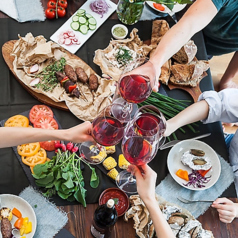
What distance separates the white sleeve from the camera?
1924mm

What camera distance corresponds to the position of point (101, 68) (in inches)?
82.8

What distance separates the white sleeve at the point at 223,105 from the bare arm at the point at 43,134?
2.45 feet

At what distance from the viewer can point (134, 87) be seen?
1.62m

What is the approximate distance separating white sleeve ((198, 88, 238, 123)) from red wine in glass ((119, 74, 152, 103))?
0.48m

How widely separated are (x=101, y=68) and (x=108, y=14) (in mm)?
432

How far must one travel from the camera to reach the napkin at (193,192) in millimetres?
1786

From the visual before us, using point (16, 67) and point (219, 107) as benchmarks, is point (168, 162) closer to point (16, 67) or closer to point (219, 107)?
point (219, 107)

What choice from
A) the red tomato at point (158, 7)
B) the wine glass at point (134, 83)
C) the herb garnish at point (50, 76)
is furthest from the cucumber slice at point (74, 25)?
the wine glass at point (134, 83)

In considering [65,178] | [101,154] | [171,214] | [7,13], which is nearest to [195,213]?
[171,214]

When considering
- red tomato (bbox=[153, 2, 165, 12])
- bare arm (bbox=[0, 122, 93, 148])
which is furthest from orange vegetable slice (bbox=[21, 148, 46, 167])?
red tomato (bbox=[153, 2, 165, 12])

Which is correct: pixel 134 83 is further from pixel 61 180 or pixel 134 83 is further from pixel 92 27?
pixel 92 27

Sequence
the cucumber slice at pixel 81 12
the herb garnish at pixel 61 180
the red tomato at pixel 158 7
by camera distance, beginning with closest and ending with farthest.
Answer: the herb garnish at pixel 61 180 → the cucumber slice at pixel 81 12 → the red tomato at pixel 158 7

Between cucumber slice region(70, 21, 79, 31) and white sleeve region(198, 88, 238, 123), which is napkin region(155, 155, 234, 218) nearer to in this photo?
white sleeve region(198, 88, 238, 123)

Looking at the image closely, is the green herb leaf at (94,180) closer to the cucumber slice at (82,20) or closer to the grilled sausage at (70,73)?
the grilled sausage at (70,73)
